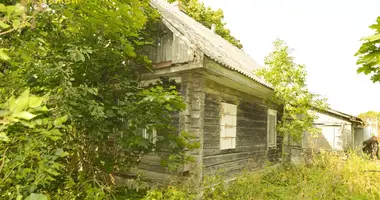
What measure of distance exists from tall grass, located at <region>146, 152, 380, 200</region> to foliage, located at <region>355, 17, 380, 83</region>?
11.0 ft

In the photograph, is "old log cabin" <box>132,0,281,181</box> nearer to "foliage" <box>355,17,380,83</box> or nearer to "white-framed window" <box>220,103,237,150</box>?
"white-framed window" <box>220,103,237,150</box>

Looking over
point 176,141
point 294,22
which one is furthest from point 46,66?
point 294,22

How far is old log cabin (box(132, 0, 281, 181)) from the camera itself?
5.36 m

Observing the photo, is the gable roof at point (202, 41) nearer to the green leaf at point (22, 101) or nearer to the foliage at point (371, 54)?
the foliage at point (371, 54)

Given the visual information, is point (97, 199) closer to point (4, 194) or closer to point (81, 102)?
point (4, 194)

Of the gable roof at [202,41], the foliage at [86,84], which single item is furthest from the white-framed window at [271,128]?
the foliage at [86,84]

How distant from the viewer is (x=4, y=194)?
92.7 inches

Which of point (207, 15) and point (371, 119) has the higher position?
point (207, 15)

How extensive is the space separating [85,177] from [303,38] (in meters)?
35.8

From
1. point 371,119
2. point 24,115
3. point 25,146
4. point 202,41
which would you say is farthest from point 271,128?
point 371,119

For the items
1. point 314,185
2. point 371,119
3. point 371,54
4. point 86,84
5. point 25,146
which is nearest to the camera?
point 371,54

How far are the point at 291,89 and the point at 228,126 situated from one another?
Result: 2754 millimetres

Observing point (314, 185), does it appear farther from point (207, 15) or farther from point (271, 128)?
point (207, 15)

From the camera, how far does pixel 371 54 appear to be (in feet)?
5.61
